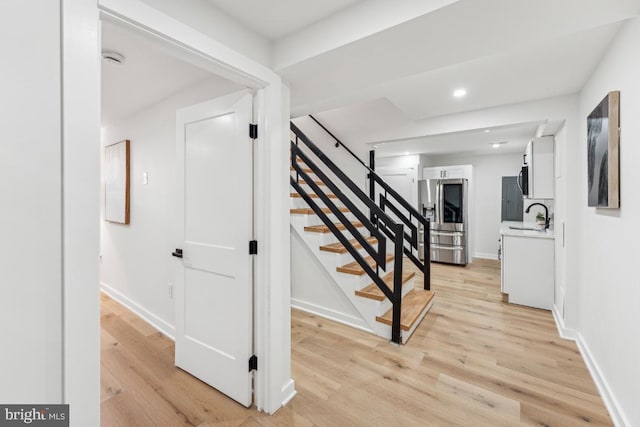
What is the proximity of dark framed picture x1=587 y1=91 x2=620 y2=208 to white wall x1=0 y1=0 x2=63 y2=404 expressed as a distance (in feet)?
8.69

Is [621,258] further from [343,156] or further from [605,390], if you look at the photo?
[343,156]

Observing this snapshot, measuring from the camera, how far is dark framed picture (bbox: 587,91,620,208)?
161 centimetres

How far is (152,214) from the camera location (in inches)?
110

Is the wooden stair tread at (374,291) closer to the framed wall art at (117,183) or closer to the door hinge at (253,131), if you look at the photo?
the door hinge at (253,131)

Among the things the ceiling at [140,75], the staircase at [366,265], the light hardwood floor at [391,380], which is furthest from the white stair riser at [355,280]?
the ceiling at [140,75]

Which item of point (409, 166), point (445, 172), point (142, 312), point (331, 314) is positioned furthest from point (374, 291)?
point (445, 172)

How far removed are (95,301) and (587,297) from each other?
128 inches

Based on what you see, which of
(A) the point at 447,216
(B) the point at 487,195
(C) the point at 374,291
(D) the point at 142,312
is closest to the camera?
(C) the point at 374,291

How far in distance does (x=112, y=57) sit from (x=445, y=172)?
18.8ft

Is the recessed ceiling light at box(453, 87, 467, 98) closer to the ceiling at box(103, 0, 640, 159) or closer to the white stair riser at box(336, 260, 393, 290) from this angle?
the ceiling at box(103, 0, 640, 159)

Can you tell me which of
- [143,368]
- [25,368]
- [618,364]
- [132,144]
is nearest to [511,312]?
[618,364]

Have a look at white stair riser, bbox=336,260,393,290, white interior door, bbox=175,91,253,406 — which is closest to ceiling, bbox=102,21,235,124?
white interior door, bbox=175,91,253,406

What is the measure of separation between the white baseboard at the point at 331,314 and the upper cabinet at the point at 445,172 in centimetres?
415

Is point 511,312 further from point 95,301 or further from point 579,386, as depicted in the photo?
point 95,301
